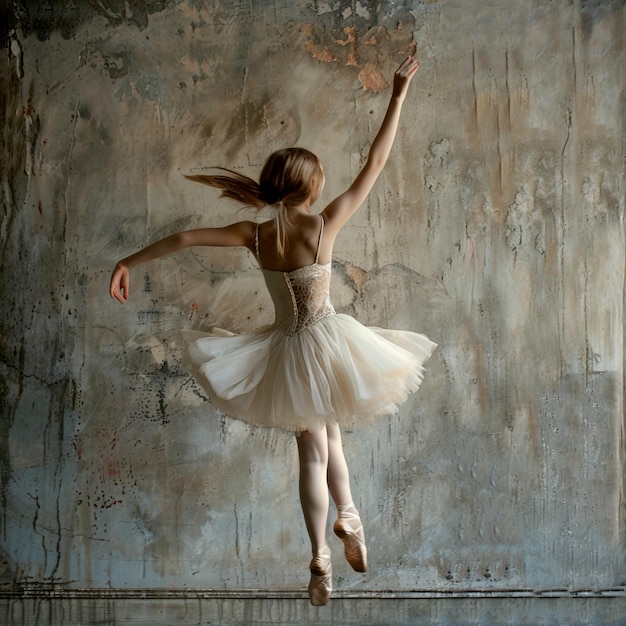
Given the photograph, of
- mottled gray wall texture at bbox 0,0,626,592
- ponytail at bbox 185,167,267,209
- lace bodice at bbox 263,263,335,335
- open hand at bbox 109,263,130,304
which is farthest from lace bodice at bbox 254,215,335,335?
mottled gray wall texture at bbox 0,0,626,592

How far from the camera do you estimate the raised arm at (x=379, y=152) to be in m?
2.57

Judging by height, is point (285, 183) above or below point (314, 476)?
above

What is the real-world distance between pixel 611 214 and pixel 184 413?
7.30 ft

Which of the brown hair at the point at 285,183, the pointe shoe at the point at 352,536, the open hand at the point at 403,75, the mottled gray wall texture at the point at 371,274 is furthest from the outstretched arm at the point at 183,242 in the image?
the pointe shoe at the point at 352,536

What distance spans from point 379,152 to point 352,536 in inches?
52.4

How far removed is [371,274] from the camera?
3.57 metres

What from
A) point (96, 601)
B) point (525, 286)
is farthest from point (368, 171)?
point (96, 601)

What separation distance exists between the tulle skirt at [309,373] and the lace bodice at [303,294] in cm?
3

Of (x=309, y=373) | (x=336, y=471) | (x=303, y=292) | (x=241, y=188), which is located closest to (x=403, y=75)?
(x=241, y=188)

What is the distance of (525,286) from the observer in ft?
11.8

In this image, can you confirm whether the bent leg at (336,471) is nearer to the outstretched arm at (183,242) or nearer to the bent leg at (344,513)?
the bent leg at (344,513)

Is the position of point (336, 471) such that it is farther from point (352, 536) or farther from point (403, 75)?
point (403, 75)

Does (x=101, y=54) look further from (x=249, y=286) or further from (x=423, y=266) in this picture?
(x=423, y=266)

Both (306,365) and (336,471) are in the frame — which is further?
(336,471)
